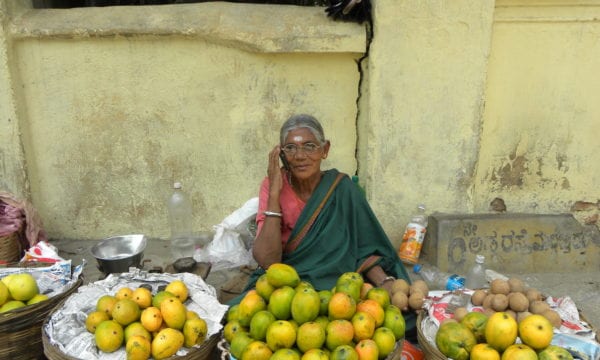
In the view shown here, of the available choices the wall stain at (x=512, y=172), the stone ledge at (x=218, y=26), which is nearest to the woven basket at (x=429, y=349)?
the wall stain at (x=512, y=172)

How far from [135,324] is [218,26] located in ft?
7.89

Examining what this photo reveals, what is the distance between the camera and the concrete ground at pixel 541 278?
3445 mm

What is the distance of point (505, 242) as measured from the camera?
3834 mm

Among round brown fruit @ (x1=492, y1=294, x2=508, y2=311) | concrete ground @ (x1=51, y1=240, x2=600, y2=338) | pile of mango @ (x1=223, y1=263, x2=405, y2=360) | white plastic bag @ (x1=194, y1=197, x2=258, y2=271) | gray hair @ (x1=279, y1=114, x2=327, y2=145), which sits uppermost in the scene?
gray hair @ (x1=279, y1=114, x2=327, y2=145)

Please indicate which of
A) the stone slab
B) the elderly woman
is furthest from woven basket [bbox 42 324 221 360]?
the stone slab

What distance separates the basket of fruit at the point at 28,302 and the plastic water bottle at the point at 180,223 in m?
1.40

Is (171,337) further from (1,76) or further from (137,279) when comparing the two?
(1,76)

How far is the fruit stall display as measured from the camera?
203cm

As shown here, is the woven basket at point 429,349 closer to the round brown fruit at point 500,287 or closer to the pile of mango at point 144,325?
the round brown fruit at point 500,287

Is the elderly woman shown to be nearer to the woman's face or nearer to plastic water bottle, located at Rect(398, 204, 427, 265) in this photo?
the woman's face

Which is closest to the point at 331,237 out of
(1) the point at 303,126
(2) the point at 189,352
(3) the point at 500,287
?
(1) the point at 303,126

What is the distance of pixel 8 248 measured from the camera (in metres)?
3.67

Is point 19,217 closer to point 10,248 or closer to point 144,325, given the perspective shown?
point 10,248

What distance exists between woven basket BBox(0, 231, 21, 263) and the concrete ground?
1.29 feet
